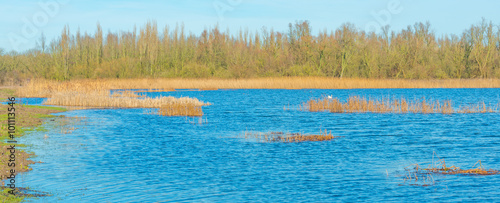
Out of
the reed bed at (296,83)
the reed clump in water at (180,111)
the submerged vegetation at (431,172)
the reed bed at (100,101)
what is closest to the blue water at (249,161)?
the submerged vegetation at (431,172)

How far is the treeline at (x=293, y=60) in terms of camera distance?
70.7m

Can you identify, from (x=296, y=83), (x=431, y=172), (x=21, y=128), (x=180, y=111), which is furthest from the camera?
(x=296, y=83)

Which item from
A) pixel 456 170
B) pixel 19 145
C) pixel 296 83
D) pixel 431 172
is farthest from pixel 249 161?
pixel 296 83

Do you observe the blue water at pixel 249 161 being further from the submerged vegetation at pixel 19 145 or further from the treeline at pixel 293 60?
the treeline at pixel 293 60

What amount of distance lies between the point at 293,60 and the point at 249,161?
2352 inches

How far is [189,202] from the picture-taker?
11.3 m

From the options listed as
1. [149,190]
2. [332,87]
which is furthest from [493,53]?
[149,190]

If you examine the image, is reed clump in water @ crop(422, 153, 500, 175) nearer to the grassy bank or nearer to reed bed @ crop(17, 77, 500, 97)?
the grassy bank

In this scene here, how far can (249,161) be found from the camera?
16.3 m

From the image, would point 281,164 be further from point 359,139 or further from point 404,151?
point 359,139

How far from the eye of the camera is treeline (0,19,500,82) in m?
70.7

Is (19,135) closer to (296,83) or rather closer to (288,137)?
(288,137)

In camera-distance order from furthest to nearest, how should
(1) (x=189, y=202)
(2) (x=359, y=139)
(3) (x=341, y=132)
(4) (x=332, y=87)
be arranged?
(4) (x=332, y=87) < (3) (x=341, y=132) < (2) (x=359, y=139) < (1) (x=189, y=202)

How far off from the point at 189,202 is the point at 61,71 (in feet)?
219
